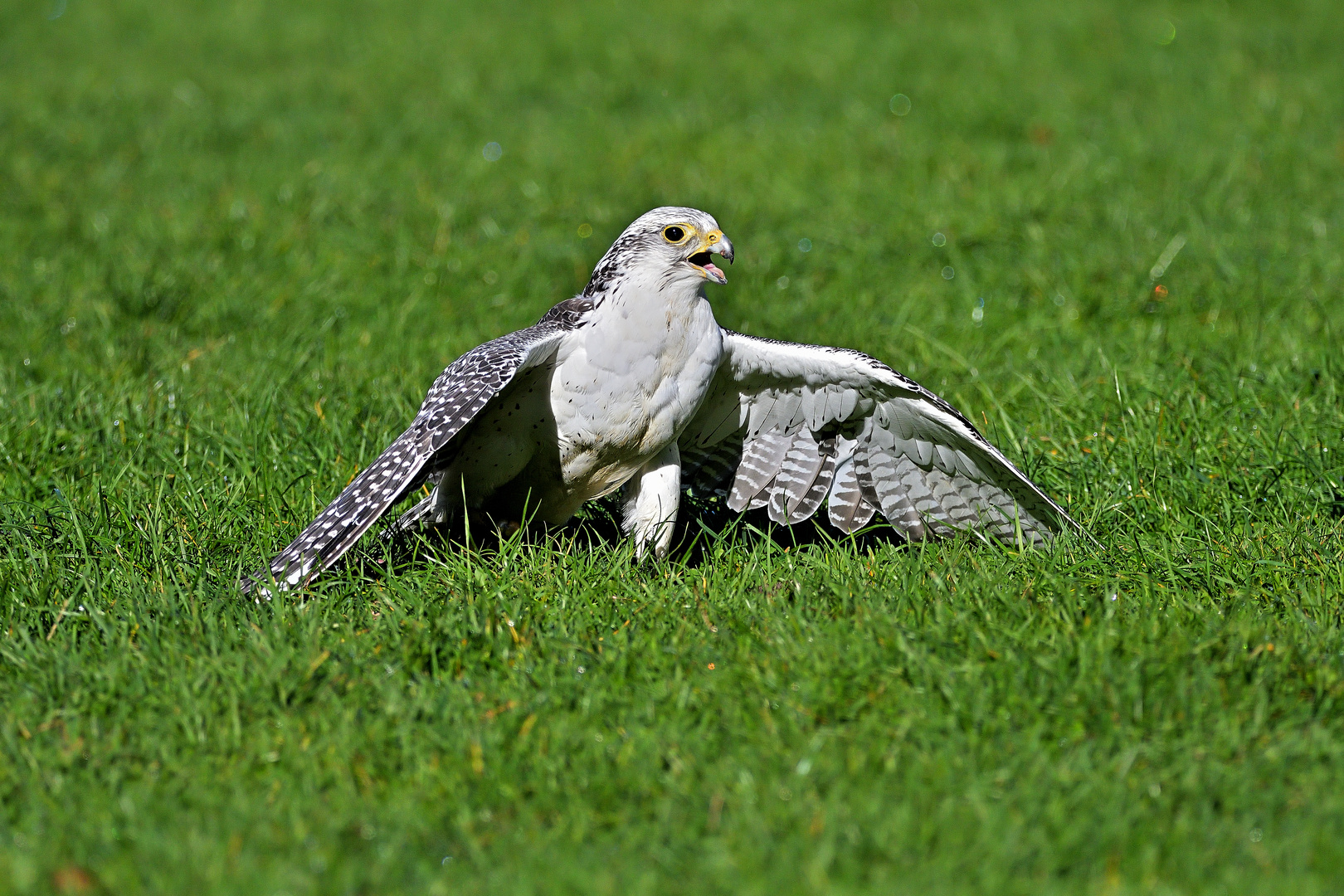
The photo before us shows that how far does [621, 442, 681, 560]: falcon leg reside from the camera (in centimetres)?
482

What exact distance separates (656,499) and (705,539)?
434 millimetres

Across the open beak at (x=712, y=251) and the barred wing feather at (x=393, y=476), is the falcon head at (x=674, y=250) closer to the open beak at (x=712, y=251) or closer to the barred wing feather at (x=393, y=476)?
the open beak at (x=712, y=251)

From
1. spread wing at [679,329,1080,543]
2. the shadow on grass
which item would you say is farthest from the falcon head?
the shadow on grass

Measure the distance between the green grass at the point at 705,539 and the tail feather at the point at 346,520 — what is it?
4.5 inches

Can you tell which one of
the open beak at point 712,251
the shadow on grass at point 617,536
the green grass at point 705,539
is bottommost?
the shadow on grass at point 617,536

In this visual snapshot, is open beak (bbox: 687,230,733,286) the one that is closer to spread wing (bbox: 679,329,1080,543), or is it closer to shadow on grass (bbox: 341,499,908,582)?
spread wing (bbox: 679,329,1080,543)

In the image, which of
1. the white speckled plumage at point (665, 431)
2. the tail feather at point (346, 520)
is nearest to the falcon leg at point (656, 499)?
the white speckled plumage at point (665, 431)

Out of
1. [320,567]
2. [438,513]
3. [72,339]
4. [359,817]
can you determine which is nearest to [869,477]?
[438,513]

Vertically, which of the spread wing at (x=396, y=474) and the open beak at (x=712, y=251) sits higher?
the open beak at (x=712, y=251)

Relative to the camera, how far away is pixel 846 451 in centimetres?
510

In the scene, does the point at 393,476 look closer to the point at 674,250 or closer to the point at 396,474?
the point at 396,474

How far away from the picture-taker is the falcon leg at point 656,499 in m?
4.82

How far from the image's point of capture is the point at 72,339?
21.1 ft

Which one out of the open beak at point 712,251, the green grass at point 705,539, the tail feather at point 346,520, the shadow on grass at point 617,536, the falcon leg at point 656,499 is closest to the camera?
the green grass at point 705,539
